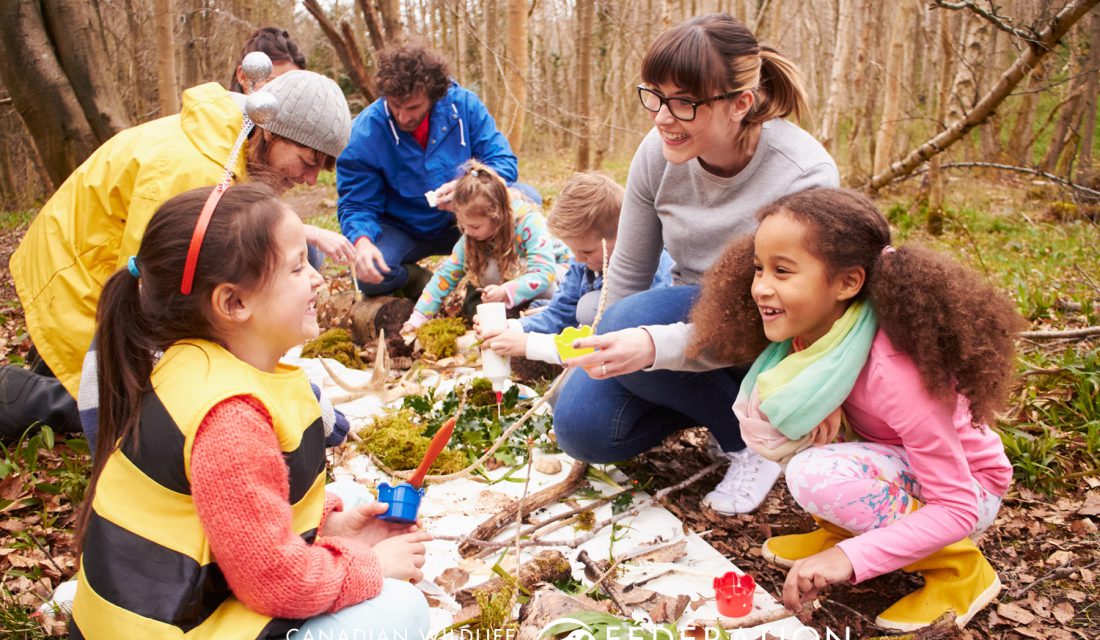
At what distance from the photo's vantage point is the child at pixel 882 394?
1.69m

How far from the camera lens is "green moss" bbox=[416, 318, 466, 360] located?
12.8 feet

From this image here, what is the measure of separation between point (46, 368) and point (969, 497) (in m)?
3.05

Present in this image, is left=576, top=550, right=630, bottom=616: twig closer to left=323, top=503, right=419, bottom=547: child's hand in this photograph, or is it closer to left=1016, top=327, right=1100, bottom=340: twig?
left=323, top=503, right=419, bottom=547: child's hand

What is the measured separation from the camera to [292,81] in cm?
253

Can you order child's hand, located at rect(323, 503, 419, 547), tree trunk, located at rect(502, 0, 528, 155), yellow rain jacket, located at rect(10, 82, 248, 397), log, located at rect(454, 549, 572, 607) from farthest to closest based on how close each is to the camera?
tree trunk, located at rect(502, 0, 528, 155) < yellow rain jacket, located at rect(10, 82, 248, 397) < log, located at rect(454, 549, 572, 607) < child's hand, located at rect(323, 503, 419, 547)

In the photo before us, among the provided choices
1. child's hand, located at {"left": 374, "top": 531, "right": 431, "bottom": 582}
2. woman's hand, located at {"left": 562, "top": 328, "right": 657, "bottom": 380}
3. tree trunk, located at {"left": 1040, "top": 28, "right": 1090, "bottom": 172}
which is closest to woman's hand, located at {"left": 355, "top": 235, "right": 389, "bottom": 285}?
woman's hand, located at {"left": 562, "top": 328, "right": 657, "bottom": 380}

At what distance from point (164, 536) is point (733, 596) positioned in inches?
48.5

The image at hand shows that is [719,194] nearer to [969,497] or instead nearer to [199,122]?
[969,497]

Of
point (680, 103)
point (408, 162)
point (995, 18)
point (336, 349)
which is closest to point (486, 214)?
point (408, 162)

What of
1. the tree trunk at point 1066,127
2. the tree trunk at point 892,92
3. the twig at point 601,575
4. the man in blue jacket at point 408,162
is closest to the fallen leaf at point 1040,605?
the twig at point 601,575

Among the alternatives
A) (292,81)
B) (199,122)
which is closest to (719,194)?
(292,81)

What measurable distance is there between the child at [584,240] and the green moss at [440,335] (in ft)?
1.91

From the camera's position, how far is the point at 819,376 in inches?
69.0

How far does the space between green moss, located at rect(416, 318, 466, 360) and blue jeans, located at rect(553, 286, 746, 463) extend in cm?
149
